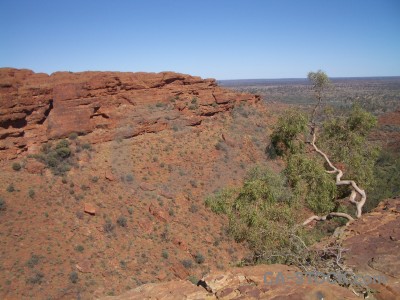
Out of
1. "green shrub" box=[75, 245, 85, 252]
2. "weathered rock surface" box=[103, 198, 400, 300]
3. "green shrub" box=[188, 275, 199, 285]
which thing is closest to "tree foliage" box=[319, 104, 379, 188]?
"weathered rock surface" box=[103, 198, 400, 300]

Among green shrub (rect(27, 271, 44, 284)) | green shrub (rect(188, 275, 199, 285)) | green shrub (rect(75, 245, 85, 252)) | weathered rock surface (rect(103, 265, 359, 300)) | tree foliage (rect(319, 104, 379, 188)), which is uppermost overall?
tree foliage (rect(319, 104, 379, 188))

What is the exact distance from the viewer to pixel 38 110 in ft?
74.0

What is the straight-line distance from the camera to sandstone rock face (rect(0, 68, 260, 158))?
21531mm

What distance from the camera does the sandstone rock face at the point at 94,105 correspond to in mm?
21531

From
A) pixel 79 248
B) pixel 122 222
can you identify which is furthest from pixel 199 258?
pixel 79 248

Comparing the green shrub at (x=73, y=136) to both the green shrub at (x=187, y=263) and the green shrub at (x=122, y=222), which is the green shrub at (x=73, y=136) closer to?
the green shrub at (x=122, y=222)

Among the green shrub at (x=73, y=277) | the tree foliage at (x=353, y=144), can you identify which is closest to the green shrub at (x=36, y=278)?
the green shrub at (x=73, y=277)

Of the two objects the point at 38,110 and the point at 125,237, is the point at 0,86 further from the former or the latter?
the point at 125,237

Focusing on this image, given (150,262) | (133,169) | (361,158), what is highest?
(361,158)

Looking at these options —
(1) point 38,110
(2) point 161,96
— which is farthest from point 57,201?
(2) point 161,96

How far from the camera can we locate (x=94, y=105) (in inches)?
987

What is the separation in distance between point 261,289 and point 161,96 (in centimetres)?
2583

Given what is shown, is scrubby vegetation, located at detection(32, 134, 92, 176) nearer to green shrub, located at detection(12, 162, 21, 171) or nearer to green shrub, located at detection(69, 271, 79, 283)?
green shrub, located at detection(12, 162, 21, 171)

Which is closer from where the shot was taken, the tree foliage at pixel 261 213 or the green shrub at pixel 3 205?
the tree foliage at pixel 261 213
